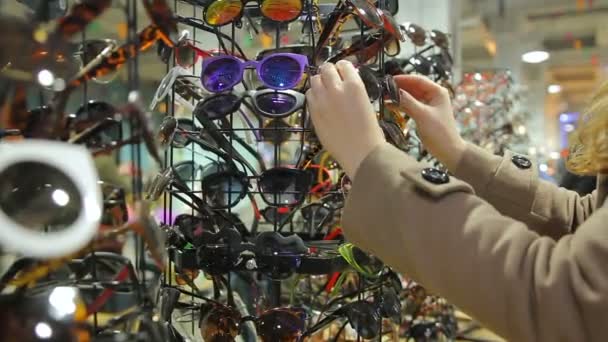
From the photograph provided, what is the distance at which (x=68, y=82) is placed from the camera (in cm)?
46

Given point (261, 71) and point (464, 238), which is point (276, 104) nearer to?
point (261, 71)

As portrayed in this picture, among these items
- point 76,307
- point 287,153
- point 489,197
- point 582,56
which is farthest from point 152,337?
point 582,56

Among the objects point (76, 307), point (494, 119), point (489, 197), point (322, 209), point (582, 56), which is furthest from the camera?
point (582, 56)

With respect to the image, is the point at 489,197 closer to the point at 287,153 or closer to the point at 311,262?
the point at 311,262

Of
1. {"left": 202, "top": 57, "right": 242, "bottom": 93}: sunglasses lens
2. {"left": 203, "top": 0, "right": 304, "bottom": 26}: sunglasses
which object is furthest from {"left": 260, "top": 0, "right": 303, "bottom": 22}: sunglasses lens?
{"left": 202, "top": 57, "right": 242, "bottom": 93}: sunglasses lens

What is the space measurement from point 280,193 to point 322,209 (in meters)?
0.33

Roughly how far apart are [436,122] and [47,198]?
0.61 meters

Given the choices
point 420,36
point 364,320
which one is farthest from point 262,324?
point 420,36

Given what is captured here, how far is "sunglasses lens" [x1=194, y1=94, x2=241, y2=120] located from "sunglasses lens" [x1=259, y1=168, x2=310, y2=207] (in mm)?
129

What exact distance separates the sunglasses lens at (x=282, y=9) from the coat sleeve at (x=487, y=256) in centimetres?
44

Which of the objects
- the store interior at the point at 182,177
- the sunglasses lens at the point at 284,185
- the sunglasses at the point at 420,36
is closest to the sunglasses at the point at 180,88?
the store interior at the point at 182,177

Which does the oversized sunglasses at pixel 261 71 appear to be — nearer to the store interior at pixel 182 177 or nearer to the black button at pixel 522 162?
the store interior at pixel 182 177

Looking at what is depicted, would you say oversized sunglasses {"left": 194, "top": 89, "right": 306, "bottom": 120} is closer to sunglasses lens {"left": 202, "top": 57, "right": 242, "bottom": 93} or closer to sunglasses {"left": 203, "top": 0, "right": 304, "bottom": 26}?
sunglasses lens {"left": 202, "top": 57, "right": 242, "bottom": 93}

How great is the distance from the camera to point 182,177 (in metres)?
1.15
